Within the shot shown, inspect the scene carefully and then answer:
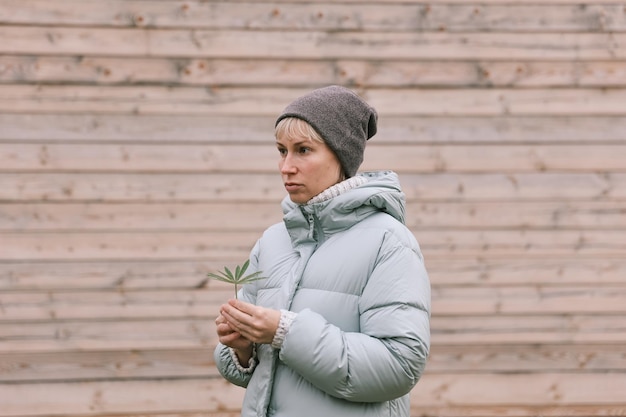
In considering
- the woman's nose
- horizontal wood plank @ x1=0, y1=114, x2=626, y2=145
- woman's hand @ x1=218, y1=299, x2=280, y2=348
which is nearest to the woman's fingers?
woman's hand @ x1=218, y1=299, x2=280, y2=348

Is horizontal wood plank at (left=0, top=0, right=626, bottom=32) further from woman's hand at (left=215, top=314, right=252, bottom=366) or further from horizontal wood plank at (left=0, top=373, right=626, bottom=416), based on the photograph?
woman's hand at (left=215, top=314, right=252, bottom=366)

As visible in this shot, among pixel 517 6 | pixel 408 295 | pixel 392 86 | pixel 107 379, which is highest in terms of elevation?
pixel 517 6

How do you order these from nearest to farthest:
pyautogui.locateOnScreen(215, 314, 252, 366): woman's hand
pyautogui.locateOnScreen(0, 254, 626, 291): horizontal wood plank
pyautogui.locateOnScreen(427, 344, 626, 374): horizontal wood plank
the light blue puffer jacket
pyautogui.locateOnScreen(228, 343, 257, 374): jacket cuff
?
the light blue puffer jacket, pyautogui.locateOnScreen(215, 314, 252, 366): woman's hand, pyautogui.locateOnScreen(228, 343, 257, 374): jacket cuff, pyautogui.locateOnScreen(0, 254, 626, 291): horizontal wood plank, pyautogui.locateOnScreen(427, 344, 626, 374): horizontal wood plank

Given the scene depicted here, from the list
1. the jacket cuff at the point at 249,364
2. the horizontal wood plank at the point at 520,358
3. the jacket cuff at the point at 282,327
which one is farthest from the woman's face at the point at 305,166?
the horizontal wood plank at the point at 520,358

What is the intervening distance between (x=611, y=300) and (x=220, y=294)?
7.12 ft

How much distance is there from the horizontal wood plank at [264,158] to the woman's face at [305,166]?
2.27m

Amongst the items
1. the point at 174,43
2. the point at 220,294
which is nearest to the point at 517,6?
the point at 174,43

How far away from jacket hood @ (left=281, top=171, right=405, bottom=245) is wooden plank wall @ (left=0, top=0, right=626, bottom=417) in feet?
7.34

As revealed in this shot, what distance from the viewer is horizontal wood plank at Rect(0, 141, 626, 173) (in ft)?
14.6

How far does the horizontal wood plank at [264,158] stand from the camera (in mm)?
4438

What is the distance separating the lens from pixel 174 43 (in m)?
4.48

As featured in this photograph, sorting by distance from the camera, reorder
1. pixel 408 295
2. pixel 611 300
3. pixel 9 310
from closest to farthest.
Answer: pixel 408 295 → pixel 9 310 → pixel 611 300

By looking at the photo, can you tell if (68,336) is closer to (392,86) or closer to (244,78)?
(244,78)

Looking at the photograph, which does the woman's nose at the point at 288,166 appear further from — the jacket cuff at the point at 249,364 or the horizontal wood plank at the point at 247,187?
the horizontal wood plank at the point at 247,187
